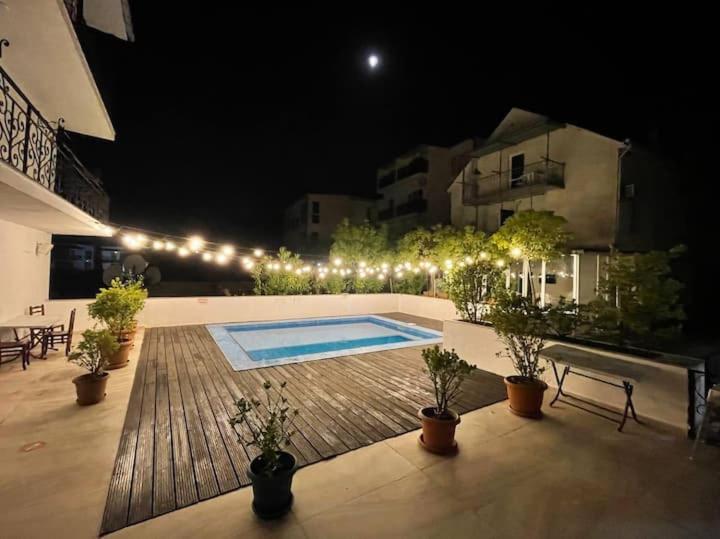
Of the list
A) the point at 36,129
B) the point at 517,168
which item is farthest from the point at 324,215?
the point at 36,129

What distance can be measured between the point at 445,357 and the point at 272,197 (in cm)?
2498

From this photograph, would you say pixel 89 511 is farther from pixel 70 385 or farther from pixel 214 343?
pixel 214 343

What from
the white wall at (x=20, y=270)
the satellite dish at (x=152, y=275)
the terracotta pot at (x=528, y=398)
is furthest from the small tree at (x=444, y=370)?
the satellite dish at (x=152, y=275)

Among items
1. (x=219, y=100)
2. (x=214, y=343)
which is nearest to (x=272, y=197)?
(x=219, y=100)

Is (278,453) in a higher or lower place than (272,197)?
lower

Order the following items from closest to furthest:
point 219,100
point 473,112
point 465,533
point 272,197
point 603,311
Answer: point 465,533
point 603,311
point 219,100
point 473,112
point 272,197

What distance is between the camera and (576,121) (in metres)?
10.3

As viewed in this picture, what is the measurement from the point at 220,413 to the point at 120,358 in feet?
8.83

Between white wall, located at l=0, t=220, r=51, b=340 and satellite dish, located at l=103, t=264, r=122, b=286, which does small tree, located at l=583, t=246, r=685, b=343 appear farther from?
satellite dish, located at l=103, t=264, r=122, b=286

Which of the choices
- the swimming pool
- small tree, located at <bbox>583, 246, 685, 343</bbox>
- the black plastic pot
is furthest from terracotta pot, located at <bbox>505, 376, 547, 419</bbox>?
the swimming pool

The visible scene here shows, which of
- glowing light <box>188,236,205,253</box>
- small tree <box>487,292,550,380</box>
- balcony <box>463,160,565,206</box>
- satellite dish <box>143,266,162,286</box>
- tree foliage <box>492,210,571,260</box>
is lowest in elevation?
small tree <box>487,292,550,380</box>

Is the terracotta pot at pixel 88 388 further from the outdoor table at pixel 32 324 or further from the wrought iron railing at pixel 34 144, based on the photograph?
the wrought iron railing at pixel 34 144

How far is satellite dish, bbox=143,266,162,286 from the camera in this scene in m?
Answer: 14.2

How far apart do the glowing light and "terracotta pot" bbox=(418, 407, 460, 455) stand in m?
5.68
